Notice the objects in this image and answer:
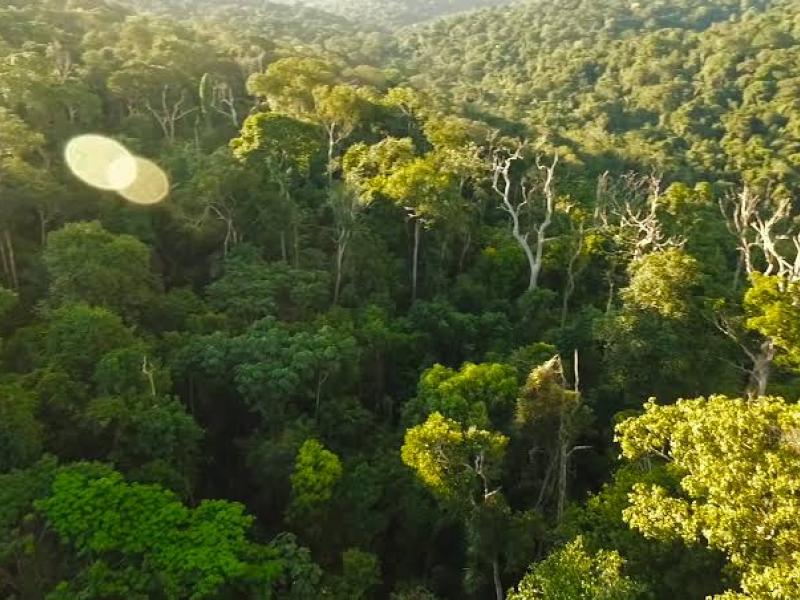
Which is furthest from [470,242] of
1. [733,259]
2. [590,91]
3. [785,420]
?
[590,91]

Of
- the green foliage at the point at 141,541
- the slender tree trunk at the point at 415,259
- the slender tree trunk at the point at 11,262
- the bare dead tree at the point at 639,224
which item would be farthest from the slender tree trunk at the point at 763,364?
the slender tree trunk at the point at 11,262

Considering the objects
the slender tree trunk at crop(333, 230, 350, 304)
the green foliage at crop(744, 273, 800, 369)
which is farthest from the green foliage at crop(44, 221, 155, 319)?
the green foliage at crop(744, 273, 800, 369)

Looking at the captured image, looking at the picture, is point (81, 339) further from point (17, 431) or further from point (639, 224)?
point (639, 224)

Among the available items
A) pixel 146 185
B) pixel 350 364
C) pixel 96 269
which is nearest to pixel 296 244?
pixel 146 185

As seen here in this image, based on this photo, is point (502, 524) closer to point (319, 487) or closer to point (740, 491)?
point (319, 487)

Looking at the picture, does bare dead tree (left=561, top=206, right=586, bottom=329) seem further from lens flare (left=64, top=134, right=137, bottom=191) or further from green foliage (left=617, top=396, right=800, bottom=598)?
lens flare (left=64, top=134, right=137, bottom=191)

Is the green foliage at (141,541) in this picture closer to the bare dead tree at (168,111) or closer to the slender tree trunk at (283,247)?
the slender tree trunk at (283,247)
